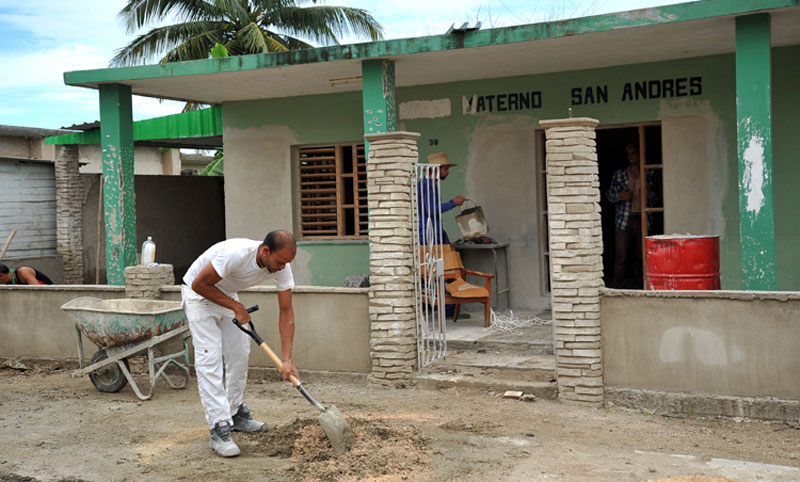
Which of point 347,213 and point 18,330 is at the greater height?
point 347,213

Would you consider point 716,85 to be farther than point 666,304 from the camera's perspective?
Yes

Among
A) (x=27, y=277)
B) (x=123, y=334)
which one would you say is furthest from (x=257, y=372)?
(x=27, y=277)

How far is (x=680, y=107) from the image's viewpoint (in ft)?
31.8

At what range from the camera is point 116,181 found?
34.0 ft

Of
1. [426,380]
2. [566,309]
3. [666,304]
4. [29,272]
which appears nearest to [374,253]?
[426,380]

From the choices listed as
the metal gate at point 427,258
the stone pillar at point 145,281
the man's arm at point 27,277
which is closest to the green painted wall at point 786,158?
the metal gate at point 427,258

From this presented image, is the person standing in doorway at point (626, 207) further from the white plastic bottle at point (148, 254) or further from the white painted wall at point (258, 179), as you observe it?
the white plastic bottle at point (148, 254)

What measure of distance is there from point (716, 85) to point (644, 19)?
2.27 meters

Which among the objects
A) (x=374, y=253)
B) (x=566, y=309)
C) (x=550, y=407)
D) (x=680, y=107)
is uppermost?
(x=680, y=107)

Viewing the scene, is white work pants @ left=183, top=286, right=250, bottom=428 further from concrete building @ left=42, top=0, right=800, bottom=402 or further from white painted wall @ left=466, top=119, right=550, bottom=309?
white painted wall @ left=466, top=119, right=550, bottom=309

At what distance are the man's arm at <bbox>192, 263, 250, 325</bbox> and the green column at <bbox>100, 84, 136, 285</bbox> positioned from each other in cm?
492

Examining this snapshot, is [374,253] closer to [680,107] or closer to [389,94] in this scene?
[389,94]

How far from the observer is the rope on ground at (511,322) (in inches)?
366

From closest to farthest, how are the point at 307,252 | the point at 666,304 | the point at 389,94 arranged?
the point at 666,304 < the point at 389,94 < the point at 307,252
